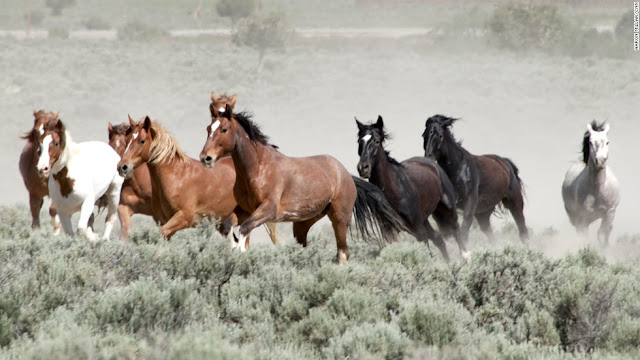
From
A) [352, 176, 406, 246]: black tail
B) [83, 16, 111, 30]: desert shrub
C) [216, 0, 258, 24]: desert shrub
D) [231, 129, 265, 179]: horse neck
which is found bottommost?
[352, 176, 406, 246]: black tail

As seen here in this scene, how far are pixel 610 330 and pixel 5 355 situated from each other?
4489mm

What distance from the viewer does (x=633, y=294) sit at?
8617mm

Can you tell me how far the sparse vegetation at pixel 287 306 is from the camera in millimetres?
6535

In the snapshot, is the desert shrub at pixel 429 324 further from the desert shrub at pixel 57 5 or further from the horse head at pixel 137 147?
the desert shrub at pixel 57 5

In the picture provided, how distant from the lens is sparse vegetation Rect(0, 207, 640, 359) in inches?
257

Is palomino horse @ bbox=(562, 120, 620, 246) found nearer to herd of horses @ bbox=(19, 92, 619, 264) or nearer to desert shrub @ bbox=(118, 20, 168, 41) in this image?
herd of horses @ bbox=(19, 92, 619, 264)

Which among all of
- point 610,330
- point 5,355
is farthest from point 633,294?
point 5,355

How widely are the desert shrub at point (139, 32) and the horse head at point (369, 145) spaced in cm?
5930

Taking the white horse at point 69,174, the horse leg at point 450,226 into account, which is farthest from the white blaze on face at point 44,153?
the horse leg at point 450,226

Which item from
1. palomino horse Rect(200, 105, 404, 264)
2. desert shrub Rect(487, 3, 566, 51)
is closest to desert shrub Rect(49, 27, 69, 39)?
desert shrub Rect(487, 3, 566, 51)

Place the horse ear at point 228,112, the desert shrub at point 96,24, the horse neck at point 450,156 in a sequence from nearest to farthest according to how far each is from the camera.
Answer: the horse ear at point 228,112 < the horse neck at point 450,156 < the desert shrub at point 96,24

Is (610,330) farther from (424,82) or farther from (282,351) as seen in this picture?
(424,82)

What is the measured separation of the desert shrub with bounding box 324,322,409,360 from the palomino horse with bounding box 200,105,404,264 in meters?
3.27

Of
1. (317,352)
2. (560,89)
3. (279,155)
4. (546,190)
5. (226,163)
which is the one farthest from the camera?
(560,89)
